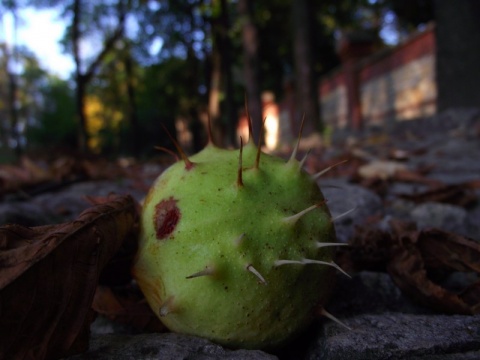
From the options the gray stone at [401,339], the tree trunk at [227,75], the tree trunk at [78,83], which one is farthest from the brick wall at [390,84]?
the gray stone at [401,339]

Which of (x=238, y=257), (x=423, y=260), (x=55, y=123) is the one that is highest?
(x=55, y=123)

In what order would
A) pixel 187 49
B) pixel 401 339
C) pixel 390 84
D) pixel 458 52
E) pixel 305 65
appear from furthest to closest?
pixel 187 49 < pixel 390 84 < pixel 305 65 < pixel 458 52 < pixel 401 339

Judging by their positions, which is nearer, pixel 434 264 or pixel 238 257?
pixel 238 257

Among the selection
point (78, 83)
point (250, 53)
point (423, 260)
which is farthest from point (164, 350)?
point (78, 83)

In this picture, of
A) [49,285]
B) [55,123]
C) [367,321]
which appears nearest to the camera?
[49,285]

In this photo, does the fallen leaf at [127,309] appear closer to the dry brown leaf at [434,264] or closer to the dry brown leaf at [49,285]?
the dry brown leaf at [49,285]

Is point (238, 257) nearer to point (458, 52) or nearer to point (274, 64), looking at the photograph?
point (458, 52)
